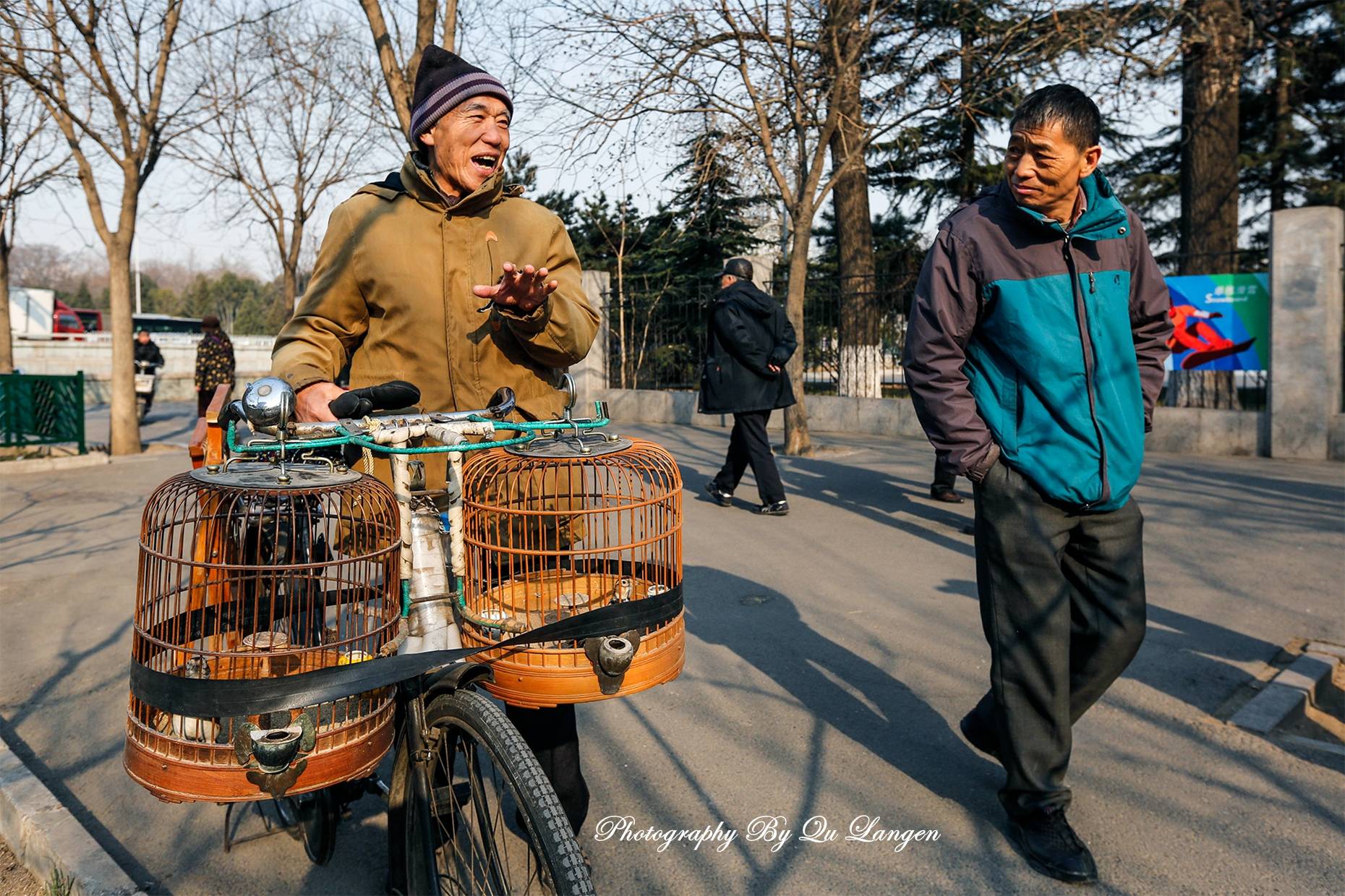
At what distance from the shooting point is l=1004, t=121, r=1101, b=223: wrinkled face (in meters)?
2.89

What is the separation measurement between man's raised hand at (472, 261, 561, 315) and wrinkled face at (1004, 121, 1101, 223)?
1473mm

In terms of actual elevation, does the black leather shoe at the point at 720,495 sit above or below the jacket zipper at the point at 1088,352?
below

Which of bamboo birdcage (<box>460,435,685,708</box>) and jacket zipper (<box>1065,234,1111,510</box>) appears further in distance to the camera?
jacket zipper (<box>1065,234,1111,510</box>)

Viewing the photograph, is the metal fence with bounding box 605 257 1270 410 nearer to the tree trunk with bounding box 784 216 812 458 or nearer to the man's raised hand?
the tree trunk with bounding box 784 216 812 458

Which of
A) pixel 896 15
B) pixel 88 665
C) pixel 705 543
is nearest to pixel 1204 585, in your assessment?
pixel 705 543

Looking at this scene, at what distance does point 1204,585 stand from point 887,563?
1865mm

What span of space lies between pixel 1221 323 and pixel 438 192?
455 inches

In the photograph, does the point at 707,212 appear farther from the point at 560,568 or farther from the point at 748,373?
the point at 560,568

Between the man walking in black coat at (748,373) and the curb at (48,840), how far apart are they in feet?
18.5

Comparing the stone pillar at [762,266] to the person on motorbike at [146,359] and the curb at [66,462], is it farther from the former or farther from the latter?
the person on motorbike at [146,359]

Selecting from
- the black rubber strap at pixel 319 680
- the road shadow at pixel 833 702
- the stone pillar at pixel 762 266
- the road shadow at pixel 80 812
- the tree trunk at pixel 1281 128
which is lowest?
the road shadow at pixel 80 812

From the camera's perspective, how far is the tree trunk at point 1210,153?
13.3 m

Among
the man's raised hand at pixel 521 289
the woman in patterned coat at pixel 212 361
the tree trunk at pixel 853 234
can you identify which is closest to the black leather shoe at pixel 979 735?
the man's raised hand at pixel 521 289

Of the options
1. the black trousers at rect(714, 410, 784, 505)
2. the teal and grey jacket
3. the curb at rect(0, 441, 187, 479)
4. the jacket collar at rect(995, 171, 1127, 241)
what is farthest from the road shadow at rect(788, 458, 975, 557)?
the curb at rect(0, 441, 187, 479)
